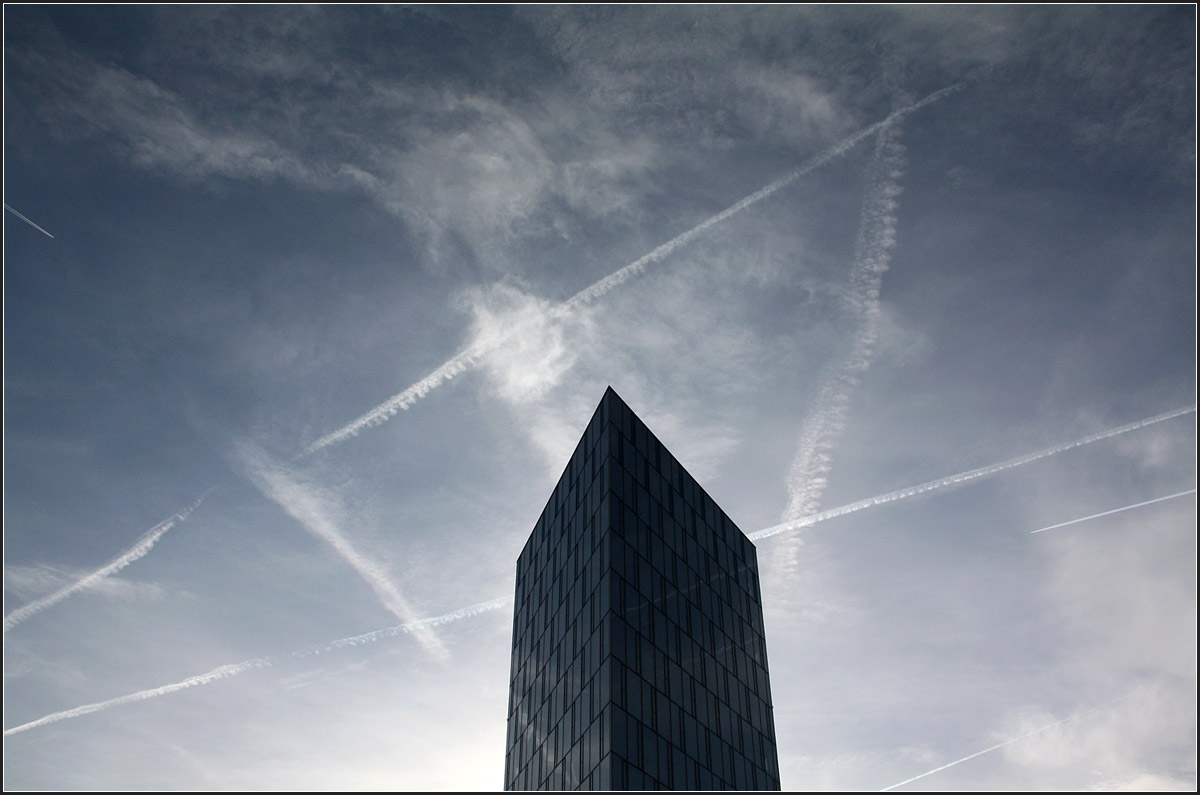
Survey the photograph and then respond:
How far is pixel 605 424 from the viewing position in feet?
196

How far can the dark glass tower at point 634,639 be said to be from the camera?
48.0 meters

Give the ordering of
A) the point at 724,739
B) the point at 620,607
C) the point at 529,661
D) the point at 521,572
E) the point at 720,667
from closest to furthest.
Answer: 1. the point at 620,607
2. the point at 724,739
3. the point at 720,667
4. the point at 529,661
5. the point at 521,572

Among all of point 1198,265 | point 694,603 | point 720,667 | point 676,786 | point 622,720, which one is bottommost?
point 676,786

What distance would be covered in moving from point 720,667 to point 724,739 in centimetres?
542

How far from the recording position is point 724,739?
55.2 metres

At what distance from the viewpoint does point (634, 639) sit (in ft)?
165

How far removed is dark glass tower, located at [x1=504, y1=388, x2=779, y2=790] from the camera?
48.0m

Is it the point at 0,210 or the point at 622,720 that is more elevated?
the point at 0,210


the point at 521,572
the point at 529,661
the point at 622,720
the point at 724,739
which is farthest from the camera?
the point at 521,572

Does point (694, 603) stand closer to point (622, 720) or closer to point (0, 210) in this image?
point (622, 720)

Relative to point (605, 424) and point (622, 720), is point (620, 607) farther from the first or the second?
point (605, 424)

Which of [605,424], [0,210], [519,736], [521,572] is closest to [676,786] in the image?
[519,736]

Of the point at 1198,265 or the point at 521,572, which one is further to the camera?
the point at 521,572

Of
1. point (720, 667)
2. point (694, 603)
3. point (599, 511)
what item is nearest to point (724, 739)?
point (720, 667)
